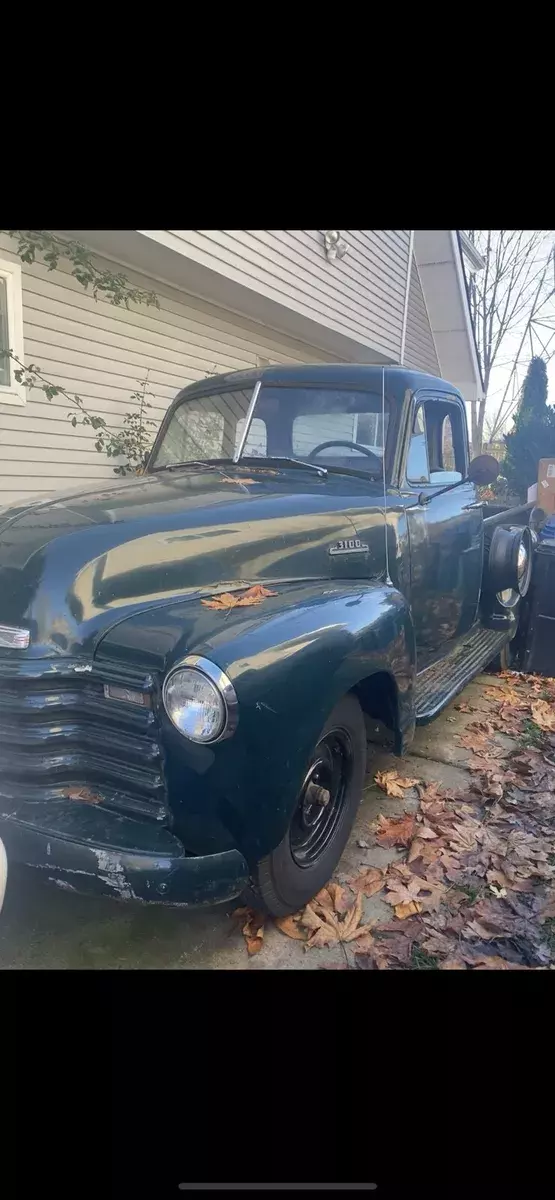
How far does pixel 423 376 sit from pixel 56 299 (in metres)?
2.84

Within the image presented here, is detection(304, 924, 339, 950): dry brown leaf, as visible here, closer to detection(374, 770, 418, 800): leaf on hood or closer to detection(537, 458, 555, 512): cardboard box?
detection(374, 770, 418, 800): leaf on hood

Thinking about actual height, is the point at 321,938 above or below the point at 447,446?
below

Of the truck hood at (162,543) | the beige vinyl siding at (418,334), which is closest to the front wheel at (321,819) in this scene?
the truck hood at (162,543)

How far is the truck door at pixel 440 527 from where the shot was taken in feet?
10.5

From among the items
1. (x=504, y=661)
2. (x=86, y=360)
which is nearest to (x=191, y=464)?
(x=86, y=360)

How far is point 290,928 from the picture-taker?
2211mm

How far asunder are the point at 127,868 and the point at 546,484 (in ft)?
14.3

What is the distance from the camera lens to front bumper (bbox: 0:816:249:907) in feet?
5.52

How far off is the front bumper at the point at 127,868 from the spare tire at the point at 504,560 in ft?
9.46

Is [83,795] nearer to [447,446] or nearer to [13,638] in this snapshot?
[13,638]

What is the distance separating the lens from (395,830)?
2807mm

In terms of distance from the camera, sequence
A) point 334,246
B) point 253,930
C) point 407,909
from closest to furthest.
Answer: point 253,930 → point 407,909 → point 334,246

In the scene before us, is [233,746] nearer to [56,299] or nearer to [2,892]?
[2,892]
